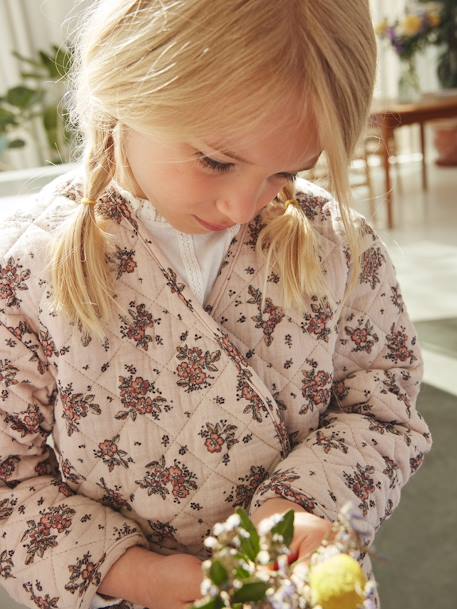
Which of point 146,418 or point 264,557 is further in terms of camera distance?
point 146,418

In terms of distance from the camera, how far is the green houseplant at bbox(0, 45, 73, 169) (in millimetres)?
4840

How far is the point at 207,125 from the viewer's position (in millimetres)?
724

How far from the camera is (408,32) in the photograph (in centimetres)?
526

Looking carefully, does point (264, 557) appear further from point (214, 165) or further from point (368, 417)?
point (368, 417)

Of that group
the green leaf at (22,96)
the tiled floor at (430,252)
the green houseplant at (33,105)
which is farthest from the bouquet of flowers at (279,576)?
the green leaf at (22,96)

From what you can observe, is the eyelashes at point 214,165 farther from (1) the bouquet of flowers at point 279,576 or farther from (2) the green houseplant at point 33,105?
(2) the green houseplant at point 33,105

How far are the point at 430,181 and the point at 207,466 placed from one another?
18.3 feet

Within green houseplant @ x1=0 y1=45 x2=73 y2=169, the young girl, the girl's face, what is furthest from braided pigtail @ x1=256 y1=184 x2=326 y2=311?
green houseplant @ x1=0 y1=45 x2=73 y2=169

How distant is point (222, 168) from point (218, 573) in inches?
17.4

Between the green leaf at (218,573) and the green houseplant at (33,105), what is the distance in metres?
4.55

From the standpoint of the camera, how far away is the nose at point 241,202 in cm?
77

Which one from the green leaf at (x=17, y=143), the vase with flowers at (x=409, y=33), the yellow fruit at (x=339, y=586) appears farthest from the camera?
the vase with flowers at (x=409, y=33)

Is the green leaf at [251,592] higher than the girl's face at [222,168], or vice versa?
the girl's face at [222,168]

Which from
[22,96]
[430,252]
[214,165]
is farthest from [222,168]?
[22,96]
